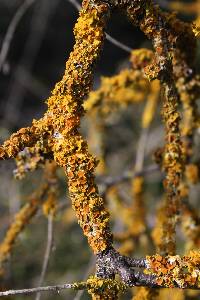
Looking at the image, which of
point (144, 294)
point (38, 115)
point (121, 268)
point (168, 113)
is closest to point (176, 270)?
point (121, 268)

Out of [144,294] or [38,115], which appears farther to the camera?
[38,115]

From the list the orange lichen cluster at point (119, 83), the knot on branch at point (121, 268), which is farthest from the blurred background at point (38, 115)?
the knot on branch at point (121, 268)

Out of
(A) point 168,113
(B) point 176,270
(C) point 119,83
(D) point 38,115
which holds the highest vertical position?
(D) point 38,115

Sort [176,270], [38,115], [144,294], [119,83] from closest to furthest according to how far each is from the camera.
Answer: [176,270] → [144,294] → [119,83] → [38,115]

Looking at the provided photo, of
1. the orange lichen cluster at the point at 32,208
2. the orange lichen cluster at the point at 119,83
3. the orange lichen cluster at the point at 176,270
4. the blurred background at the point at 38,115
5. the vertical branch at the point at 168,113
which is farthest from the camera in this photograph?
the blurred background at the point at 38,115

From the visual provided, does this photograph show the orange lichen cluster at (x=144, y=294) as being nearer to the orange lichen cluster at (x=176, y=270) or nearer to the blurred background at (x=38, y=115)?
the orange lichen cluster at (x=176, y=270)

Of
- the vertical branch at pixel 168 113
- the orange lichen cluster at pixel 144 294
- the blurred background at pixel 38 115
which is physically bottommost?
the orange lichen cluster at pixel 144 294

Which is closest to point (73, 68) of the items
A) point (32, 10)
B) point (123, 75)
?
point (123, 75)

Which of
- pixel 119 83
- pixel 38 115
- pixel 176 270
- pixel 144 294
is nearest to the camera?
pixel 176 270

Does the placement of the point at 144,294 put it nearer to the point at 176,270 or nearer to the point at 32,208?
the point at 176,270
